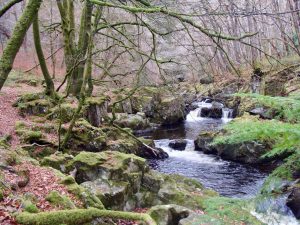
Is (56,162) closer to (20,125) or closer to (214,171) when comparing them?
(20,125)

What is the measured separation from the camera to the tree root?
4.02 metres

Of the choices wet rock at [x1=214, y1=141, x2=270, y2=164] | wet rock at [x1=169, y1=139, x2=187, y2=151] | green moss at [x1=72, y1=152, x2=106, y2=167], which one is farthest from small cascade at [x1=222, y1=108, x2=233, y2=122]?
green moss at [x1=72, y1=152, x2=106, y2=167]

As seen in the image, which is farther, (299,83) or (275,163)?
(299,83)

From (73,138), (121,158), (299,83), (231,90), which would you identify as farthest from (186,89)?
(121,158)

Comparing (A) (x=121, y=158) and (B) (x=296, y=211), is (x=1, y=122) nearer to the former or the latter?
(A) (x=121, y=158)

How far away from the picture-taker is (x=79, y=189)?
235 inches

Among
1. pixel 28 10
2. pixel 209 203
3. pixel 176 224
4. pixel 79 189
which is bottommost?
pixel 176 224

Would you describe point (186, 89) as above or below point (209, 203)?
above

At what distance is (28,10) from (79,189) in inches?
118

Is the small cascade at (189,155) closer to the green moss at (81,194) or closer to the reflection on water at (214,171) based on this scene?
the reflection on water at (214,171)

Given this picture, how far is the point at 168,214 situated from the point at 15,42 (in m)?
4.39

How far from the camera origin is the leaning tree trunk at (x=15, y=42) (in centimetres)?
502

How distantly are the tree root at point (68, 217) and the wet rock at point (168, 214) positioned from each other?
245cm

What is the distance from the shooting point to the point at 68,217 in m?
4.29
